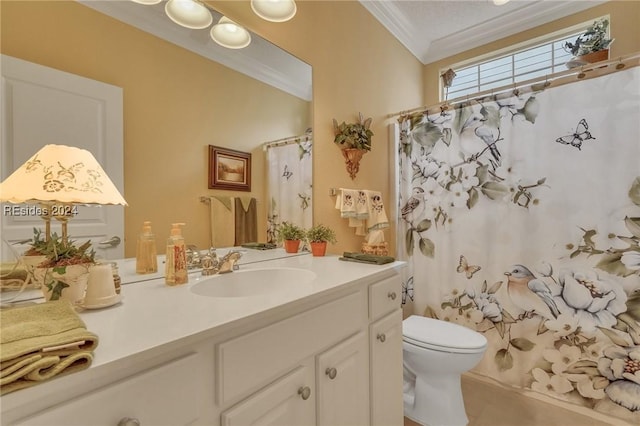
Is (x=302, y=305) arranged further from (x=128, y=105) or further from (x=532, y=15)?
(x=532, y=15)

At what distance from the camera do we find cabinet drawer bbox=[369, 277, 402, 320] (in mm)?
1167

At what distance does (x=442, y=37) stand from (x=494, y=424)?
2.75 meters

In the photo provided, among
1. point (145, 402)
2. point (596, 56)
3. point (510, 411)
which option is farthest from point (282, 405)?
point (596, 56)

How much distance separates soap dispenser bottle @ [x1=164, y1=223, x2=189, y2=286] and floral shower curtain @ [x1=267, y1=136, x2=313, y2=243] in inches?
21.0

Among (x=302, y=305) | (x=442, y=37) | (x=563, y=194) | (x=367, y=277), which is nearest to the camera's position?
(x=302, y=305)

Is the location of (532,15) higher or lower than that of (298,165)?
higher

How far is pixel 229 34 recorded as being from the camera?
1286mm

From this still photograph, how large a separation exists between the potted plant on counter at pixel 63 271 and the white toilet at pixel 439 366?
4.68 ft

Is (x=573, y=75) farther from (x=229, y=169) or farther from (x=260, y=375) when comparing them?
(x=260, y=375)

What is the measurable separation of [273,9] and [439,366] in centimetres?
186

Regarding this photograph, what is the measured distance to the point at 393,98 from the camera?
7.70 feet

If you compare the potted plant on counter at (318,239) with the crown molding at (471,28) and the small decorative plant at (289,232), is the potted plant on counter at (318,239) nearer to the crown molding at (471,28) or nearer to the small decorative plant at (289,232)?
the small decorative plant at (289,232)

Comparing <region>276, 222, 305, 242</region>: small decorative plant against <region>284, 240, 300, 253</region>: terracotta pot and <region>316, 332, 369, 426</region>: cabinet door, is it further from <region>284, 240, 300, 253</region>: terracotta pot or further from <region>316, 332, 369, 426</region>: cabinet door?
<region>316, 332, 369, 426</region>: cabinet door

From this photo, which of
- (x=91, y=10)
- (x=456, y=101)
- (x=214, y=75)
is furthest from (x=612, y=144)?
(x=91, y=10)
